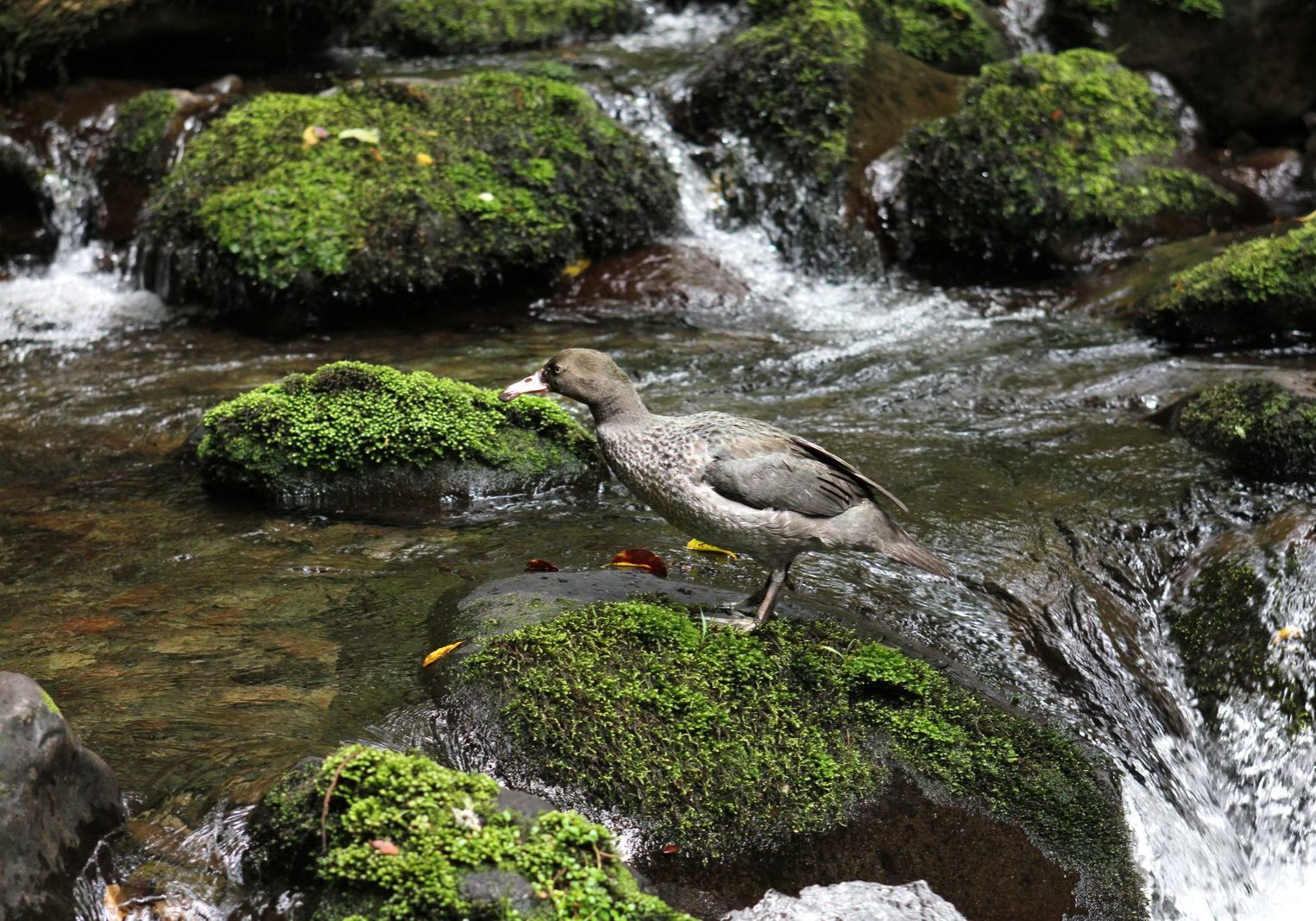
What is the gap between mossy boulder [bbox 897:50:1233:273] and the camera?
11.7 metres

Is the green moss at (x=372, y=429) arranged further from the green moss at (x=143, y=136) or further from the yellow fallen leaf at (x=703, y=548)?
the green moss at (x=143, y=136)

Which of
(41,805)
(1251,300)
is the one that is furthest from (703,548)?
(1251,300)

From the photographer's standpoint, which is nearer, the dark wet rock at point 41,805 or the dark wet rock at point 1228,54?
the dark wet rock at point 41,805

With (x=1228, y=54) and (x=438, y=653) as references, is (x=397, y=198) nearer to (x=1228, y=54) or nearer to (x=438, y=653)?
(x=438, y=653)

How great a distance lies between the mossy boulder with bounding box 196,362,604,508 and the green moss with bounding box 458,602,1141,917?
2254mm

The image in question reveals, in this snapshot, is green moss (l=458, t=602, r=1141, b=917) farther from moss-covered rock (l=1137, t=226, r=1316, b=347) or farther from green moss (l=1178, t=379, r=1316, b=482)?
moss-covered rock (l=1137, t=226, r=1316, b=347)

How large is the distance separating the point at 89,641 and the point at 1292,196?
1298cm

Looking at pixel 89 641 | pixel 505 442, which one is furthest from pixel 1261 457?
pixel 89 641

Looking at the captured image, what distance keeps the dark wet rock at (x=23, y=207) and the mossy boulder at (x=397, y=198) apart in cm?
163

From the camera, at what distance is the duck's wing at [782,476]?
15.8 ft

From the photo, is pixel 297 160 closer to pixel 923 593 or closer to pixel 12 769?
pixel 923 593

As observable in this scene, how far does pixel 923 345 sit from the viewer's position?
989 cm

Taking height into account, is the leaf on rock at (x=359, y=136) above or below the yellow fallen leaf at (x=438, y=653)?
above

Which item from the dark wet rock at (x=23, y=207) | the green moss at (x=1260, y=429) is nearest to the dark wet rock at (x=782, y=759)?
the green moss at (x=1260, y=429)
